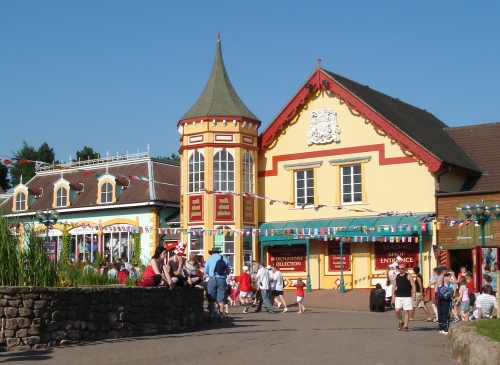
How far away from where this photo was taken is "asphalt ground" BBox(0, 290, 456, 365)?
12.1 metres

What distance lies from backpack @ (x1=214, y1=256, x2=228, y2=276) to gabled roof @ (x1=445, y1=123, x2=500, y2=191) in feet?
49.0

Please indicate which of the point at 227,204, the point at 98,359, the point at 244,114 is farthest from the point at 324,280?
the point at 98,359

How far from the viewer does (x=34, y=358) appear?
465 inches

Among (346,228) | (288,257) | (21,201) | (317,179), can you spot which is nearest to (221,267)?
(346,228)

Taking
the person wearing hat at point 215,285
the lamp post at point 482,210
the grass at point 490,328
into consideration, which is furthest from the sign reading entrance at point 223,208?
the grass at point 490,328

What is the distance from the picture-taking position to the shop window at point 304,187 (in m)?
32.7

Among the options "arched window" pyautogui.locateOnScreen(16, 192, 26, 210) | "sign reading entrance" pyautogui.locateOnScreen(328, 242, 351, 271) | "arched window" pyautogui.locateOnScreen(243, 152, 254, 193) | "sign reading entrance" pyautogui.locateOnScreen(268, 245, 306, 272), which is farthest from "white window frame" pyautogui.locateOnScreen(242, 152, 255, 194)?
"arched window" pyautogui.locateOnScreen(16, 192, 26, 210)

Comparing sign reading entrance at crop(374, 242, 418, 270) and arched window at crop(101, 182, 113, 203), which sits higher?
arched window at crop(101, 182, 113, 203)

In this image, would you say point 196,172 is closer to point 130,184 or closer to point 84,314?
point 130,184

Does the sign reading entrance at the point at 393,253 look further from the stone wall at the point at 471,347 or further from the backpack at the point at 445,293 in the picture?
the stone wall at the point at 471,347

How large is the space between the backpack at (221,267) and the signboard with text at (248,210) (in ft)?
45.0

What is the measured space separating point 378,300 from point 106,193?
17559mm

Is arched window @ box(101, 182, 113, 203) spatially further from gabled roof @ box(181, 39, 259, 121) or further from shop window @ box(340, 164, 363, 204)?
shop window @ box(340, 164, 363, 204)

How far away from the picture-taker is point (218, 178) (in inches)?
1273
